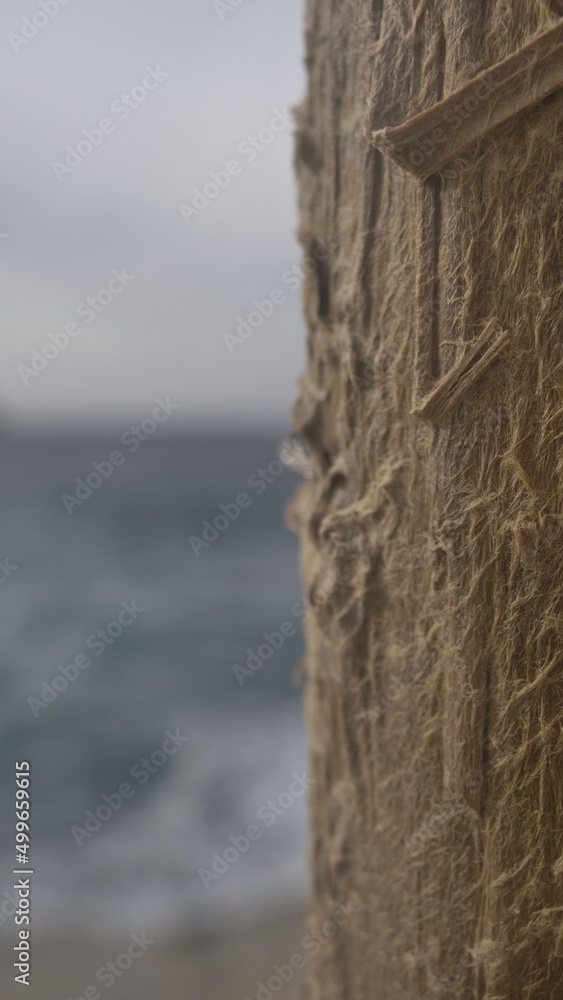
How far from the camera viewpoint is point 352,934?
2.89ft

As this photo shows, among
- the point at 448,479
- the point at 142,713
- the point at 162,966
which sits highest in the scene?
the point at 142,713

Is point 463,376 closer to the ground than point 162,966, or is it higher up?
higher up

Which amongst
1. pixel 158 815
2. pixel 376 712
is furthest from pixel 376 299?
pixel 158 815

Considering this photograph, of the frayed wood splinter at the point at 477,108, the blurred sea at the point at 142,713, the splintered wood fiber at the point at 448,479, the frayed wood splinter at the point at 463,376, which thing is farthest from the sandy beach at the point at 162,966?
the frayed wood splinter at the point at 477,108

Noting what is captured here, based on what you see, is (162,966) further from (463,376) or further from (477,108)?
(477,108)

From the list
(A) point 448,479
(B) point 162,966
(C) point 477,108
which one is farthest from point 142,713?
(C) point 477,108

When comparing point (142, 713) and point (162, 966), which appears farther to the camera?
point (142, 713)

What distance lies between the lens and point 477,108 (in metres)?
0.61

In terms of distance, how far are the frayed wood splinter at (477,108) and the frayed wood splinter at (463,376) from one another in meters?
0.16

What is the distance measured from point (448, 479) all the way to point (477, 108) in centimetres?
33

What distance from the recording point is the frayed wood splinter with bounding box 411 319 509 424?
635 mm

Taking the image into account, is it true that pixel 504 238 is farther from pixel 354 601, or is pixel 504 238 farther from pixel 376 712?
pixel 376 712

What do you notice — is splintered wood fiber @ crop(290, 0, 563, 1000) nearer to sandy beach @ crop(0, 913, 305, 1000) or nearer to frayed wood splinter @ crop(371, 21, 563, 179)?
frayed wood splinter @ crop(371, 21, 563, 179)

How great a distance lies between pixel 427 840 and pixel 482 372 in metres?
0.48
